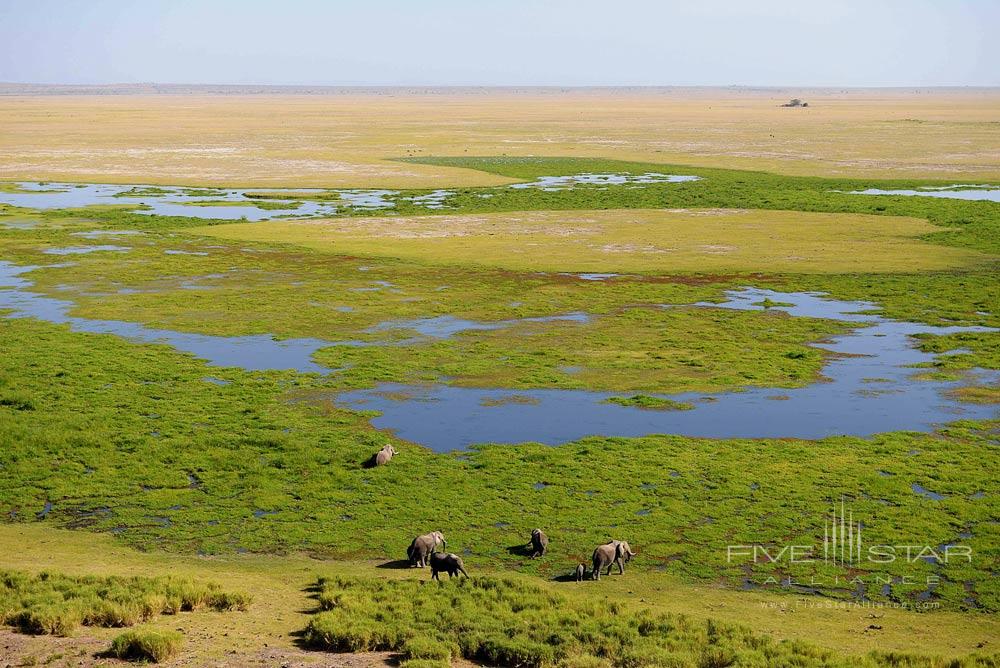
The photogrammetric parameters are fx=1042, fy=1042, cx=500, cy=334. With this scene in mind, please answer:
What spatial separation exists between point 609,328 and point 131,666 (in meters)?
20.3

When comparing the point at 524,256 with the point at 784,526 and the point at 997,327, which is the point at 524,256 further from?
the point at 784,526

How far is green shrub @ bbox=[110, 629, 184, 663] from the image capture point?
1255cm

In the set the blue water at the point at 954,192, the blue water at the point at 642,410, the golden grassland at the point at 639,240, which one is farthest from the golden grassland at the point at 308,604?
the blue water at the point at 954,192

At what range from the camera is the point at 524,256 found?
4294 centimetres

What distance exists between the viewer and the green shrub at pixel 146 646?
12.6m

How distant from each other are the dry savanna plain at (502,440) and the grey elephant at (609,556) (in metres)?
0.07

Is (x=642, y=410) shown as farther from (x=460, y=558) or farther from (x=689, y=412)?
(x=460, y=558)

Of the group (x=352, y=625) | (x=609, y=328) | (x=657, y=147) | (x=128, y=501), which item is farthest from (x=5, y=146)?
(x=352, y=625)

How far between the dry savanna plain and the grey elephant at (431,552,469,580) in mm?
207

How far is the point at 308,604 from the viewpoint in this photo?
47.0 ft

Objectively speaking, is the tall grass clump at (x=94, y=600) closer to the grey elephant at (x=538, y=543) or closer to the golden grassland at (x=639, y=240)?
the grey elephant at (x=538, y=543)

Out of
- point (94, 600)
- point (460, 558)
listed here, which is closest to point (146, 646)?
point (94, 600)

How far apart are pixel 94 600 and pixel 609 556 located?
23.5 ft

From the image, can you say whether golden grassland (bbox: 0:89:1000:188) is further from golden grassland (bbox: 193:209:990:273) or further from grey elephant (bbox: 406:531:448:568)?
grey elephant (bbox: 406:531:448:568)
